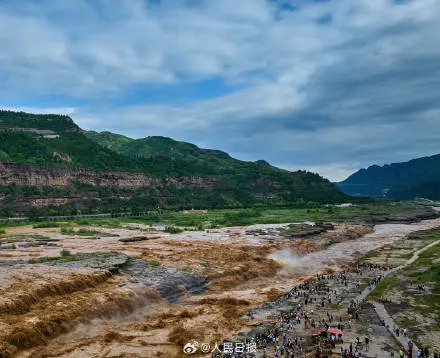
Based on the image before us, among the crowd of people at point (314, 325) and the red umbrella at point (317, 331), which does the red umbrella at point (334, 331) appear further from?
the red umbrella at point (317, 331)

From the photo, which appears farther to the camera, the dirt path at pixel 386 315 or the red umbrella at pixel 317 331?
the red umbrella at pixel 317 331

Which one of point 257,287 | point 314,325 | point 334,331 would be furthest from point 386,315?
point 257,287

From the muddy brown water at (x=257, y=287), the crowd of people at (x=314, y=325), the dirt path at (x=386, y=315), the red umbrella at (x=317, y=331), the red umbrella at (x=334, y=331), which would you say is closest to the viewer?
the crowd of people at (x=314, y=325)

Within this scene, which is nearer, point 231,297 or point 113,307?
point 113,307

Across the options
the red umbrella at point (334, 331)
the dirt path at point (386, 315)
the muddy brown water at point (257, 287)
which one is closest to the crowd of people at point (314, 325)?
the red umbrella at point (334, 331)

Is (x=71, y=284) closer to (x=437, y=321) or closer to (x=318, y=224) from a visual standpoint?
(x=437, y=321)

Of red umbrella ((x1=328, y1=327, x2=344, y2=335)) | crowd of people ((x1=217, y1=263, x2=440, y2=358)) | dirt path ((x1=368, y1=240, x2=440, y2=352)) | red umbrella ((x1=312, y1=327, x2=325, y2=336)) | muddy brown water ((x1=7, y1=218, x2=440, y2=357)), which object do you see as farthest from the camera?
red umbrella ((x1=312, y1=327, x2=325, y2=336))

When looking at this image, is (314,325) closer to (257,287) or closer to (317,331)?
(317,331)

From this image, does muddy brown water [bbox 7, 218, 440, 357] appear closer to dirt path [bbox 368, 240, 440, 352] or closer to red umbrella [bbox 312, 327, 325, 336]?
red umbrella [bbox 312, 327, 325, 336]

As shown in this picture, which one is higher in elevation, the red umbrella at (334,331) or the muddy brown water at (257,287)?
the red umbrella at (334,331)

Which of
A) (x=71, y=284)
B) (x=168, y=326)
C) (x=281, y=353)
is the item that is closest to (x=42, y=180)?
(x=71, y=284)

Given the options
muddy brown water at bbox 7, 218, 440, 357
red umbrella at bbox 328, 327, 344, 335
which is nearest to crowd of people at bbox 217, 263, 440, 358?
red umbrella at bbox 328, 327, 344, 335
